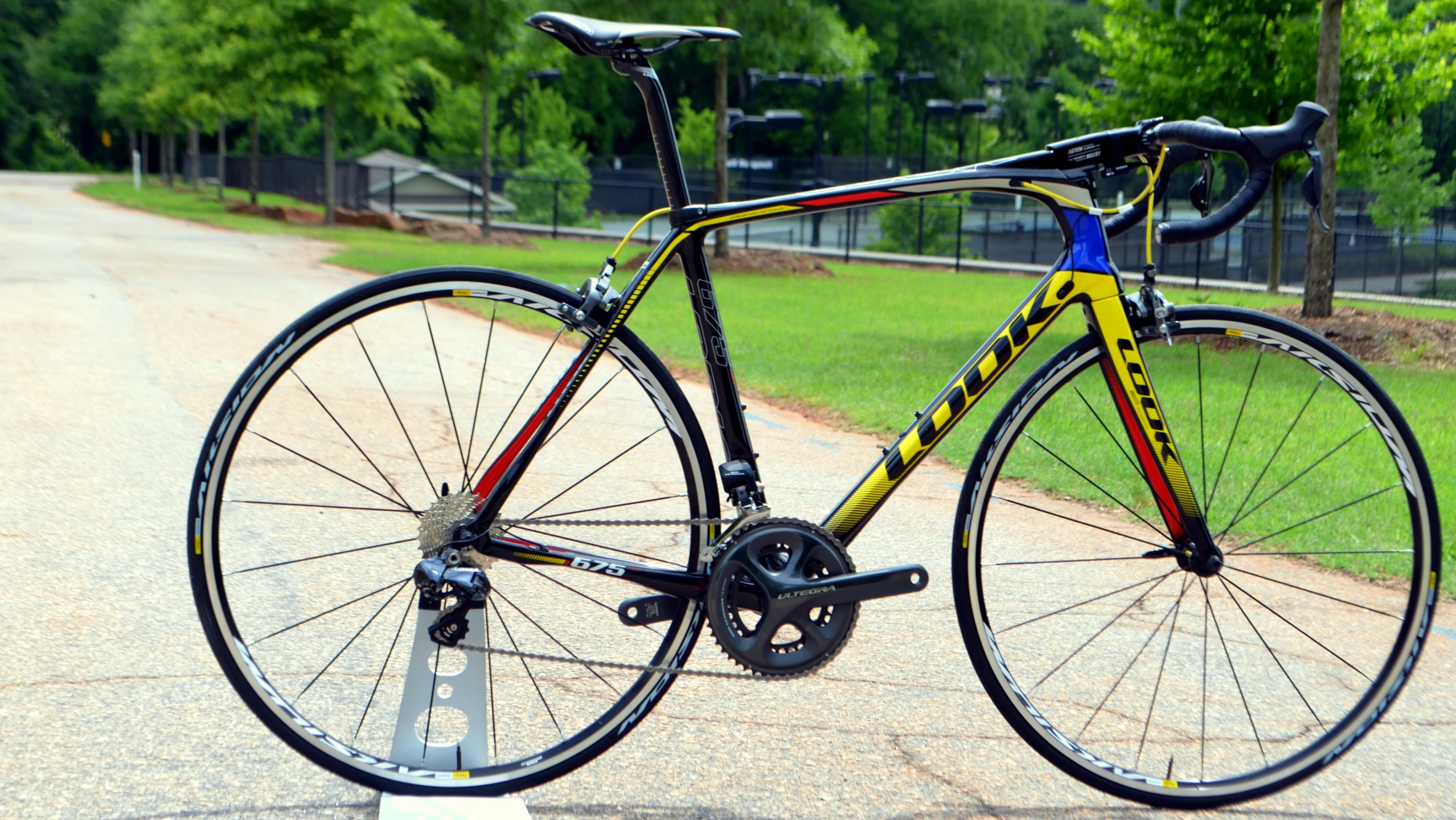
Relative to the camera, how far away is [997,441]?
9.16ft

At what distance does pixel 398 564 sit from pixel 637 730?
1.68 metres

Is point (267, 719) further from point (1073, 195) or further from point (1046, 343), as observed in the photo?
point (1046, 343)

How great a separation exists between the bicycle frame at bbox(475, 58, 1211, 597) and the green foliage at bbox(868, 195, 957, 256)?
2831cm

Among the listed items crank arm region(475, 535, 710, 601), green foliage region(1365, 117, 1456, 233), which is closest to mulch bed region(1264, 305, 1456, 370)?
green foliage region(1365, 117, 1456, 233)

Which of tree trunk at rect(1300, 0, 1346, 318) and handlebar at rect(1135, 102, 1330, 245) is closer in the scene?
handlebar at rect(1135, 102, 1330, 245)

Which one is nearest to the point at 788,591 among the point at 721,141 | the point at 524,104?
the point at 721,141

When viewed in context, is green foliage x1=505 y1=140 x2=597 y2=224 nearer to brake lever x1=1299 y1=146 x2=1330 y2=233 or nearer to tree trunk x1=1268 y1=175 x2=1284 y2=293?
tree trunk x1=1268 y1=175 x2=1284 y2=293

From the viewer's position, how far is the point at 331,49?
3081 centimetres

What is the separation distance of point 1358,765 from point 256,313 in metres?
11.2

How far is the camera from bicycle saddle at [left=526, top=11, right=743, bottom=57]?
2.68 metres

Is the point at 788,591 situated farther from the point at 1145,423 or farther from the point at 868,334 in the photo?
the point at 868,334

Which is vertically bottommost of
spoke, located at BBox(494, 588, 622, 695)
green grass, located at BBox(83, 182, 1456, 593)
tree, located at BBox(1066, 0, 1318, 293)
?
spoke, located at BBox(494, 588, 622, 695)

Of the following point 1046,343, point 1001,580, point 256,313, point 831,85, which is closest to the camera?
point 1001,580

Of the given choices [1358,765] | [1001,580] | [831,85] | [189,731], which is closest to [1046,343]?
[1001,580]
